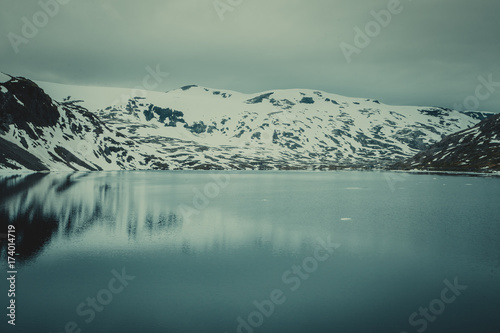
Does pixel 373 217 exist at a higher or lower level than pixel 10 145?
lower

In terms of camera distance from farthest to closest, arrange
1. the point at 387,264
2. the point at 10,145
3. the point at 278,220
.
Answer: the point at 10,145, the point at 278,220, the point at 387,264

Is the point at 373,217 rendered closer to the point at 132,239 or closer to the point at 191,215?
the point at 191,215

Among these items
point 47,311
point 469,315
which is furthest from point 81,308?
point 469,315

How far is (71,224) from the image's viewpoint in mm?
49812

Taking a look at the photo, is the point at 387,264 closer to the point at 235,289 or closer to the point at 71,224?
the point at 235,289

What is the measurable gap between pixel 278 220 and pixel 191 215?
50.3ft

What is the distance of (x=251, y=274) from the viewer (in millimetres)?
30031

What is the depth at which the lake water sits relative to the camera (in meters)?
21.6

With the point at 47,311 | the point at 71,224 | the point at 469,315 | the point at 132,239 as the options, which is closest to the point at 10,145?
the point at 71,224

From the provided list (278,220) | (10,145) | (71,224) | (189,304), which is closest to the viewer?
(189,304)

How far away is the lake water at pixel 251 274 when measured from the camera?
21.6m

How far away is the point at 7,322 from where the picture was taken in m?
20.5

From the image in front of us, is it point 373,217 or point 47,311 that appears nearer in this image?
point 47,311

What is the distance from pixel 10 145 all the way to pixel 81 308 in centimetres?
19117
